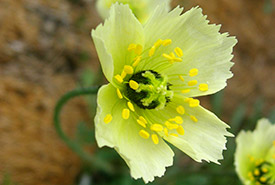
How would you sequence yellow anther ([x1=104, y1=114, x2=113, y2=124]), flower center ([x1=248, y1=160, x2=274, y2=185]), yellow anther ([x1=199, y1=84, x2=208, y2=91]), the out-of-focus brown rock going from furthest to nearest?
the out-of-focus brown rock < flower center ([x1=248, y1=160, x2=274, y2=185]) < yellow anther ([x1=199, y1=84, x2=208, y2=91]) < yellow anther ([x1=104, y1=114, x2=113, y2=124])

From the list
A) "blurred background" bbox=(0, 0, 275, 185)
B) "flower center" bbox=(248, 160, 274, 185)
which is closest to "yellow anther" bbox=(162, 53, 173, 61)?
"blurred background" bbox=(0, 0, 275, 185)

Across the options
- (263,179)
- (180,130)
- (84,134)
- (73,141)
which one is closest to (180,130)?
(180,130)

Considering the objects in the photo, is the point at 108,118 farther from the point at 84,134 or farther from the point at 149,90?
the point at 84,134

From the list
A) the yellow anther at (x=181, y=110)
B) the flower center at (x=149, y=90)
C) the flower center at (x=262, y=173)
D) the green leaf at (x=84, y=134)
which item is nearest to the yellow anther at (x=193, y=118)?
the yellow anther at (x=181, y=110)

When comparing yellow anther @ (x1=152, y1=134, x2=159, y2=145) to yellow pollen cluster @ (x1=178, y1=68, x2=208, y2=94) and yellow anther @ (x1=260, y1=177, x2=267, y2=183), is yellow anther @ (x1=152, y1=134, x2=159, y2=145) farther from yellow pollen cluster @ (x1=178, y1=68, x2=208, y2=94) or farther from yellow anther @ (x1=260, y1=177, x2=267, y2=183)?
yellow anther @ (x1=260, y1=177, x2=267, y2=183)

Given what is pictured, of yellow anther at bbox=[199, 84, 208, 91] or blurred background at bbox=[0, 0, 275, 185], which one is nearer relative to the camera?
yellow anther at bbox=[199, 84, 208, 91]

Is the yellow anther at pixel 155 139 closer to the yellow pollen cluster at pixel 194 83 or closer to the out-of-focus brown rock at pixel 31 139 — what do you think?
the yellow pollen cluster at pixel 194 83

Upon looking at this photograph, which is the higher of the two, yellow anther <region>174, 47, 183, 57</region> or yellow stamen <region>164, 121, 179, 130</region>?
yellow anther <region>174, 47, 183, 57</region>
